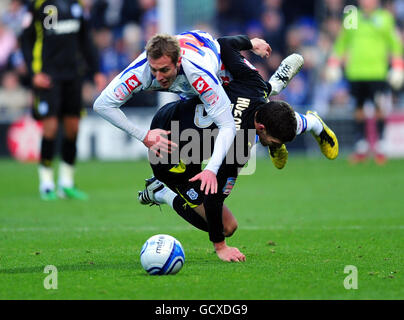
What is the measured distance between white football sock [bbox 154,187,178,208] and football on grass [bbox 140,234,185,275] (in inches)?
48.8

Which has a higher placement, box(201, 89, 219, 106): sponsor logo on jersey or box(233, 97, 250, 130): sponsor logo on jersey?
box(201, 89, 219, 106): sponsor logo on jersey

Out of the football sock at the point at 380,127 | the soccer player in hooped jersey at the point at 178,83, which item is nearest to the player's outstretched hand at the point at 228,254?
the soccer player in hooped jersey at the point at 178,83

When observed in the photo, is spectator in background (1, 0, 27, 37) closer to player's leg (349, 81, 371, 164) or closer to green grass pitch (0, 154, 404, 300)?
green grass pitch (0, 154, 404, 300)

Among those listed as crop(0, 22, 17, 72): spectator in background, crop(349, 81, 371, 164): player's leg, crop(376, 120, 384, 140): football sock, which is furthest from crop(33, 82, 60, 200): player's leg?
crop(0, 22, 17, 72): spectator in background

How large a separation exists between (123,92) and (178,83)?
16.0 inches

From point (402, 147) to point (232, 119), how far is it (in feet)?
38.8

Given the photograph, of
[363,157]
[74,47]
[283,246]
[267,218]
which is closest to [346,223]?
[267,218]

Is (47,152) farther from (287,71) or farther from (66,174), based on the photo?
(287,71)

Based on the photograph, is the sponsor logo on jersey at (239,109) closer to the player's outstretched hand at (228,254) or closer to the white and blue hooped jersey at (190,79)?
the white and blue hooped jersey at (190,79)

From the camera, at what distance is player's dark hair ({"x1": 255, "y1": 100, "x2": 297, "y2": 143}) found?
231 inches

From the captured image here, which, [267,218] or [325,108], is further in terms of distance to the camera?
[325,108]

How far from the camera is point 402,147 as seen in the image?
1692 centimetres

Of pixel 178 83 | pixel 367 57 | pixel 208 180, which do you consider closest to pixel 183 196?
pixel 178 83

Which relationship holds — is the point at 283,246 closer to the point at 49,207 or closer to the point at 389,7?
the point at 49,207
